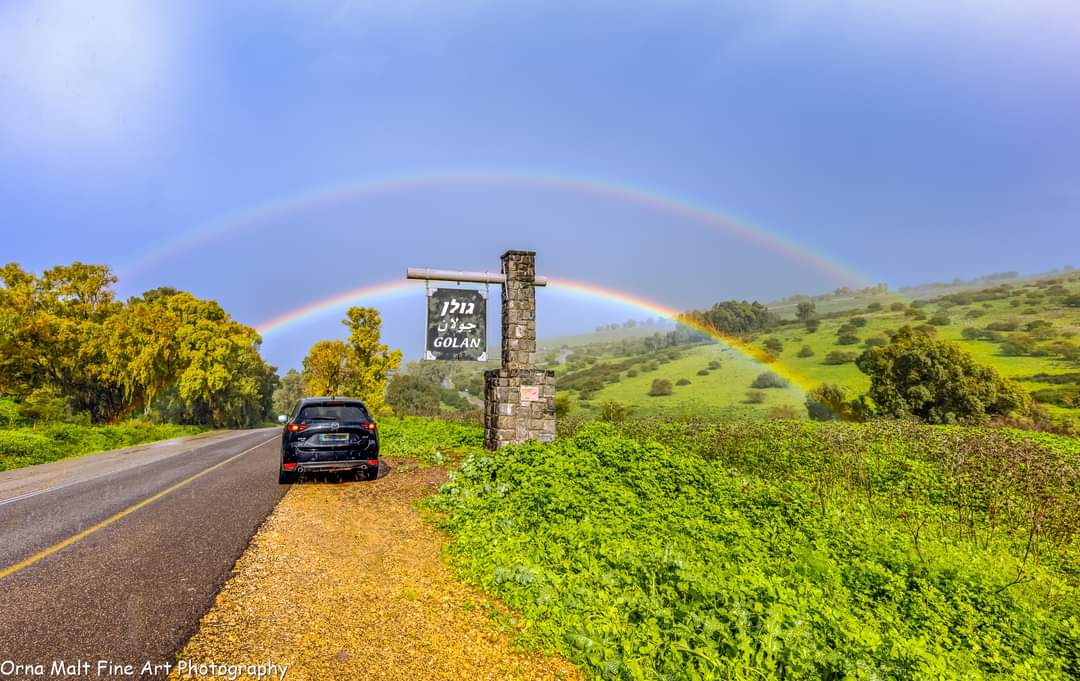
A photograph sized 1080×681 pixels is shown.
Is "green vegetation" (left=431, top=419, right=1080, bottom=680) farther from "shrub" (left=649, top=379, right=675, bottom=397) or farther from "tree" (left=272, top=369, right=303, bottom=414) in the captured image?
"tree" (left=272, top=369, right=303, bottom=414)

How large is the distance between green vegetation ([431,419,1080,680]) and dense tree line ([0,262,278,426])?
1174 inches

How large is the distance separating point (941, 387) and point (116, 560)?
29650mm

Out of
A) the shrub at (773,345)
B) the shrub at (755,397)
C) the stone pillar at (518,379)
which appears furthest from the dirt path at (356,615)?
the shrub at (773,345)

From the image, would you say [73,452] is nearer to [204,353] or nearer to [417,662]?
[204,353]

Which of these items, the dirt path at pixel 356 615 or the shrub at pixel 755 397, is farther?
the shrub at pixel 755 397

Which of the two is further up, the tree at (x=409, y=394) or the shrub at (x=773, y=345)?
the shrub at (x=773, y=345)

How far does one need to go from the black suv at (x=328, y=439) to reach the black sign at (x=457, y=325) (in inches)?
121

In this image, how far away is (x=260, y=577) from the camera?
5051 mm

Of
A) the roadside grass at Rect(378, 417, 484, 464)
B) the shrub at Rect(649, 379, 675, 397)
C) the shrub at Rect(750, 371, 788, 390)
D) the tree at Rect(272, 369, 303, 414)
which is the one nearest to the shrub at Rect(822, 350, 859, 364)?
the shrub at Rect(750, 371, 788, 390)

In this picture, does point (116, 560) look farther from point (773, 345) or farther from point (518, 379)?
point (773, 345)

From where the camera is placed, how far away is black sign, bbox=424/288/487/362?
12.6 m

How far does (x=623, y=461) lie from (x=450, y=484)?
3241mm

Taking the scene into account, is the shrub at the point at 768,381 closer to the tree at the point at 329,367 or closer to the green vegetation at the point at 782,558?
the green vegetation at the point at 782,558

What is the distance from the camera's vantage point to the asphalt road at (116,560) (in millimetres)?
3738
